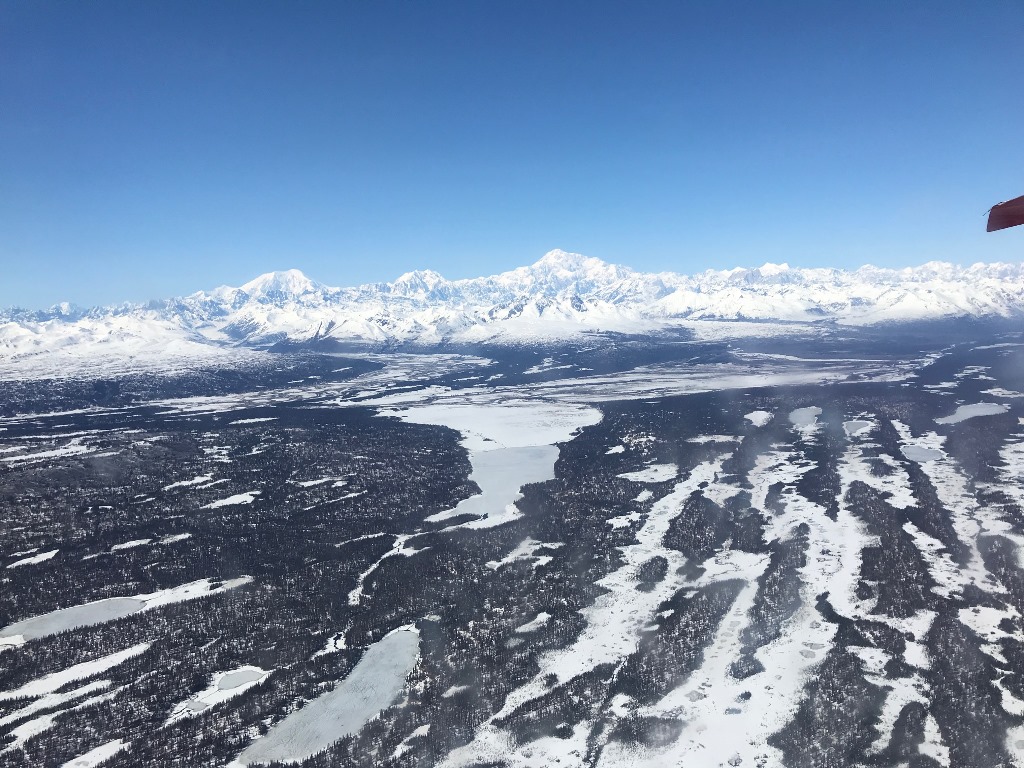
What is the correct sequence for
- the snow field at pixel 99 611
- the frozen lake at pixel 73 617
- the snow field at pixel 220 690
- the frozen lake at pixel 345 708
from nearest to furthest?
the frozen lake at pixel 345 708, the snow field at pixel 220 690, the snow field at pixel 99 611, the frozen lake at pixel 73 617

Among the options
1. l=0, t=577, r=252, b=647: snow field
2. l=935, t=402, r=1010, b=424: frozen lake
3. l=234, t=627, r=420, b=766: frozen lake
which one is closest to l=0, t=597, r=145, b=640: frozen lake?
l=0, t=577, r=252, b=647: snow field

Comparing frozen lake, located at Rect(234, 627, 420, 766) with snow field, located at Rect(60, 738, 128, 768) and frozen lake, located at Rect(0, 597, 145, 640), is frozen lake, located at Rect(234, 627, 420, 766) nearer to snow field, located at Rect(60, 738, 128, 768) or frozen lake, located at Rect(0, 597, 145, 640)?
snow field, located at Rect(60, 738, 128, 768)

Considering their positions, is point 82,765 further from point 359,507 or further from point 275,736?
point 359,507

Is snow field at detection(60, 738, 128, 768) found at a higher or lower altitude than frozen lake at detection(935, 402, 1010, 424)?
lower

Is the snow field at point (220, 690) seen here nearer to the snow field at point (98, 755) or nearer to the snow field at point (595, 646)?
the snow field at point (98, 755)

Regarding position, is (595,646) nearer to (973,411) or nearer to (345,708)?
(345,708)

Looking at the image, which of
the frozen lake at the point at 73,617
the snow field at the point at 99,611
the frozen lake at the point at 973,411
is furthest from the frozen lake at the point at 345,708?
the frozen lake at the point at 973,411

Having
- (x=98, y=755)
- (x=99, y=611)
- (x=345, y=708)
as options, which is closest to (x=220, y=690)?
(x=98, y=755)

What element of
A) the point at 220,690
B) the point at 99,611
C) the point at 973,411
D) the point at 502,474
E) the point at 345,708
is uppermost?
the point at 502,474

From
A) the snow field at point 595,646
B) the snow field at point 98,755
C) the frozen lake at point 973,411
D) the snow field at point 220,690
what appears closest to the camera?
the snow field at point 98,755
